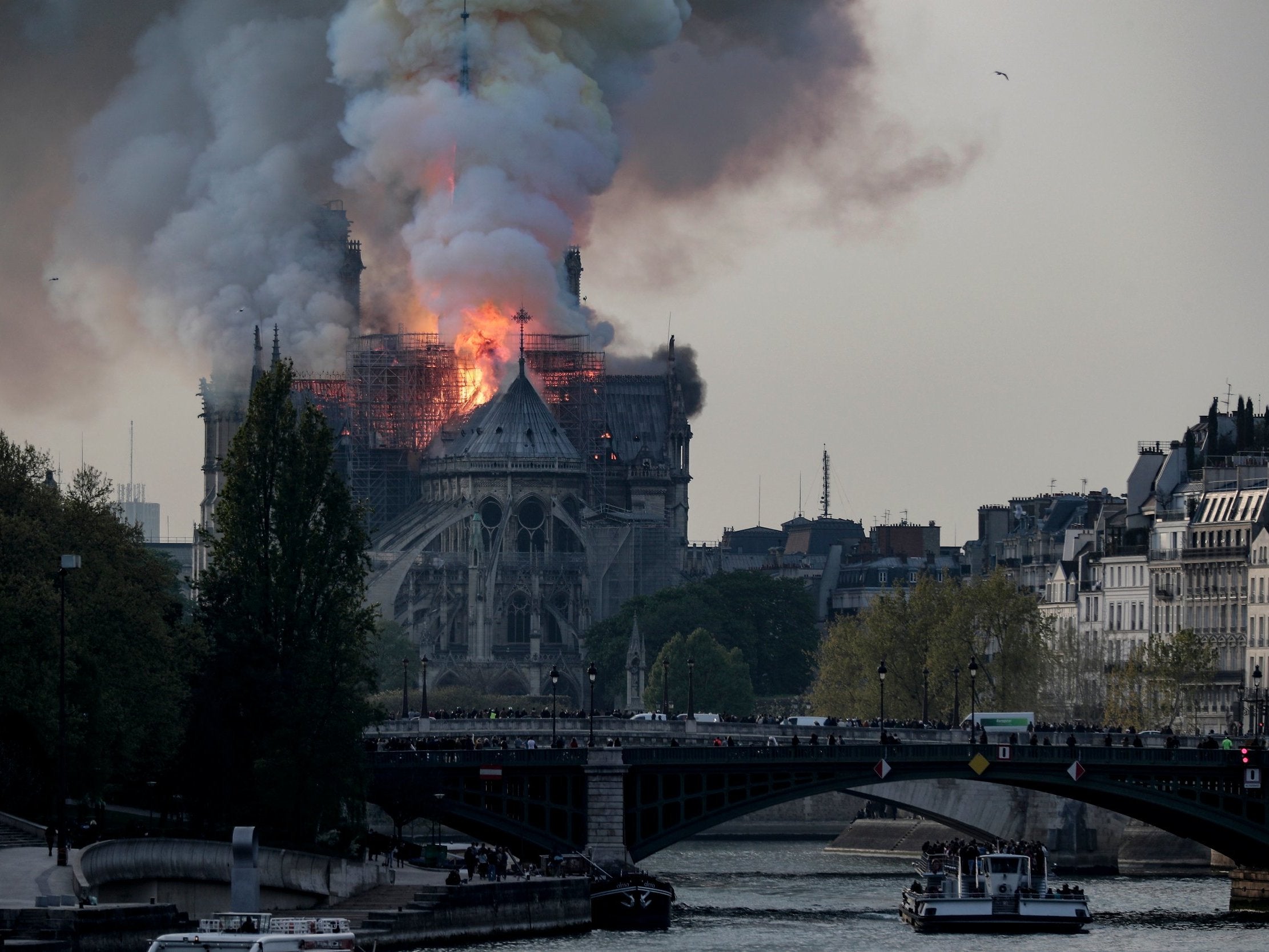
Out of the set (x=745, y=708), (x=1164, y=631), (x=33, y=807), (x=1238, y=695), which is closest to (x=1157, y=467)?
(x=1164, y=631)

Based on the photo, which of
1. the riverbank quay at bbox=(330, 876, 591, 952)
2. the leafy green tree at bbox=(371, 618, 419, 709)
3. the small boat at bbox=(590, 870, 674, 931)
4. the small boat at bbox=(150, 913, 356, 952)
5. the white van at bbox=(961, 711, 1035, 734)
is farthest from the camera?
the leafy green tree at bbox=(371, 618, 419, 709)

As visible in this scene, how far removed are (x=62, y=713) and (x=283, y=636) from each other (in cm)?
1570

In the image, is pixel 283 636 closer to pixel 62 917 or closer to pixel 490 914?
pixel 490 914

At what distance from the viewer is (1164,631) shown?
138m

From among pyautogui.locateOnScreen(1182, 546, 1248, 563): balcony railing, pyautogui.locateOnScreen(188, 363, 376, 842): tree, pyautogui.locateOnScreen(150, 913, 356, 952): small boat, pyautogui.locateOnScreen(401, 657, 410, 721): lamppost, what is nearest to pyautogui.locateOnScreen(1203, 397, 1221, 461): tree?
pyautogui.locateOnScreen(1182, 546, 1248, 563): balcony railing

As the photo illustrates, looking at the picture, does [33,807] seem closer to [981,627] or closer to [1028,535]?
[981,627]

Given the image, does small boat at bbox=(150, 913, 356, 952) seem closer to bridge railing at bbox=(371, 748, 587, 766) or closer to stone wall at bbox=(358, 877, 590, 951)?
stone wall at bbox=(358, 877, 590, 951)

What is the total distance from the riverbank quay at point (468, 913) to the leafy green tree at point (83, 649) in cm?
640

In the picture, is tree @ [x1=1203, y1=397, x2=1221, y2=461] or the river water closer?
the river water

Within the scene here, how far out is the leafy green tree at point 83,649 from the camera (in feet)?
252

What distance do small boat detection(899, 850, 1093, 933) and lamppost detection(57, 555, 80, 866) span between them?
841 inches

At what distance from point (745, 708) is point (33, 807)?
300 feet

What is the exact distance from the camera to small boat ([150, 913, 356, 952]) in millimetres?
57344

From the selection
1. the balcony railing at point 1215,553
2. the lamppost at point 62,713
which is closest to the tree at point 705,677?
the balcony railing at point 1215,553
